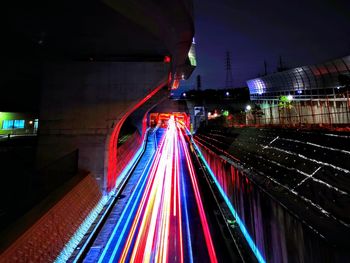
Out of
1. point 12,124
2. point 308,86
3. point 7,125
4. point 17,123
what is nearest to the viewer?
point 7,125

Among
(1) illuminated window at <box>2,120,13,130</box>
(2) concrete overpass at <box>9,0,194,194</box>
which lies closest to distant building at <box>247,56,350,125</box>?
(2) concrete overpass at <box>9,0,194,194</box>

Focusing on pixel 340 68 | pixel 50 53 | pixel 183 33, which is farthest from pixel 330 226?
pixel 340 68

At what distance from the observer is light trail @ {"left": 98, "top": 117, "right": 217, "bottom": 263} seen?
6.88 meters

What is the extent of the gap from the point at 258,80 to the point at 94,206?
5469 cm

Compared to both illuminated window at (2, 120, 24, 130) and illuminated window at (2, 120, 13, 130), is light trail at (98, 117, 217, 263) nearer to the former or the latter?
illuminated window at (2, 120, 24, 130)

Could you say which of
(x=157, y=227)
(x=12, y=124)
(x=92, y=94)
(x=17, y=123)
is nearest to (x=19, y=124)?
(x=17, y=123)

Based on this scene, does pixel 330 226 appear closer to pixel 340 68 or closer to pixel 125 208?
pixel 125 208

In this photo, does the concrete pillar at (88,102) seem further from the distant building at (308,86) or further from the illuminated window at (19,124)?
the illuminated window at (19,124)

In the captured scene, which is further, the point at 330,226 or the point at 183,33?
the point at 183,33

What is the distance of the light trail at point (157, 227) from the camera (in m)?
6.88

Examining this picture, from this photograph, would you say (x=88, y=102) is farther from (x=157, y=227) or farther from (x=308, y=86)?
(x=308, y=86)

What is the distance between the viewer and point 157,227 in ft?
28.4

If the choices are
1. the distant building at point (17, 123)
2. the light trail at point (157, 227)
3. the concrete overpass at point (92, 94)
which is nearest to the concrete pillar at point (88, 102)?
the concrete overpass at point (92, 94)

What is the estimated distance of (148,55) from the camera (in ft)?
38.4
